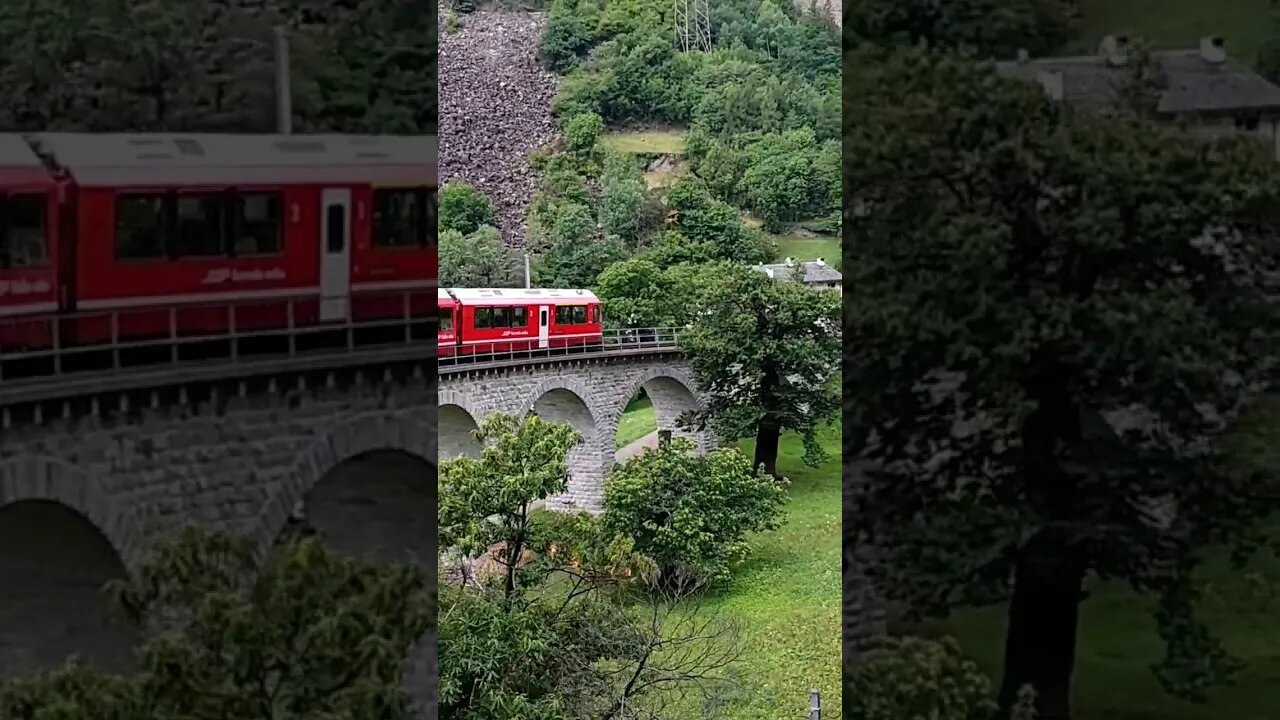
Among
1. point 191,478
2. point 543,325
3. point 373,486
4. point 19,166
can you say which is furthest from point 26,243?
point 543,325

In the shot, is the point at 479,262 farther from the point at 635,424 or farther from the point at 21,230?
the point at 21,230

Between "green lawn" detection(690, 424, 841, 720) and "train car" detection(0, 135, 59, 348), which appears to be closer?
"train car" detection(0, 135, 59, 348)

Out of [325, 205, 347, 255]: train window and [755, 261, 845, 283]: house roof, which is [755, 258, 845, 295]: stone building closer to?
[755, 261, 845, 283]: house roof

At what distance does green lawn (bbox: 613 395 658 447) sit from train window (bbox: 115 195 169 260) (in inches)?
119

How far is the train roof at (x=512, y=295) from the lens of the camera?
7.14 metres

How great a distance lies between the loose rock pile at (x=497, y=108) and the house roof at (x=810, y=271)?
1385mm

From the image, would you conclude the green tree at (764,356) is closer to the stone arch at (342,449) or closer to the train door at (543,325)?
the train door at (543,325)

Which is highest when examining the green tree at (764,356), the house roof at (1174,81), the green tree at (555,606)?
the house roof at (1174,81)

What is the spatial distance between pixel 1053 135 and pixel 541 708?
388cm

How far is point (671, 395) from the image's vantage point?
7199 millimetres

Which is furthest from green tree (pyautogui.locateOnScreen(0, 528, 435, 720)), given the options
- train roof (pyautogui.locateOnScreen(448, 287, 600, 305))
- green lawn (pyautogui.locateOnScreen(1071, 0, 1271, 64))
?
green lawn (pyautogui.locateOnScreen(1071, 0, 1271, 64))

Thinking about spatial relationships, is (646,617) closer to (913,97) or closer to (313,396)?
(313,396)

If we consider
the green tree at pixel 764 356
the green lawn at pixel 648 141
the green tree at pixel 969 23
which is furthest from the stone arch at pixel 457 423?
the green tree at pixel 969 23

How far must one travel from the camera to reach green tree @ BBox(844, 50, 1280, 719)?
499cm
